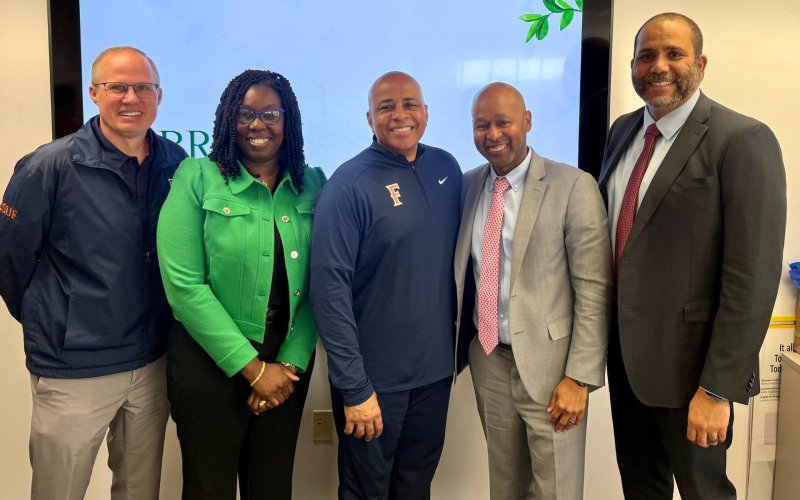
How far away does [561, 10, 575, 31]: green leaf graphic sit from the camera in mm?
2109

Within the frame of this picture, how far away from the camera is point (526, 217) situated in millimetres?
1547

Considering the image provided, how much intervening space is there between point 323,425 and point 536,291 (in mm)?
1159

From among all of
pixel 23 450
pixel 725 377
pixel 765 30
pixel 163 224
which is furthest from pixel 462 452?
pixel 765 30

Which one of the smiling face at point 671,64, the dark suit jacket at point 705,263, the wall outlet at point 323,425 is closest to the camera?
the dark suit jacket at point 705,263

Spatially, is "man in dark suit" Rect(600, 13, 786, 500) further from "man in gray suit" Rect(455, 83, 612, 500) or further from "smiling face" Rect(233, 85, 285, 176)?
"smiling face" Rect(233, 85, 285, 176)

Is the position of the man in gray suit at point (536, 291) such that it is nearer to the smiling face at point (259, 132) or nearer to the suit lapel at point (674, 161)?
the suit lapel at point (674, 161)

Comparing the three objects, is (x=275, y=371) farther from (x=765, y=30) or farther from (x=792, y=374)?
(x=765, y=30)

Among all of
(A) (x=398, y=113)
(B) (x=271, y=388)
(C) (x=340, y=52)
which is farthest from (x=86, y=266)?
(C) (x=340, y=52)

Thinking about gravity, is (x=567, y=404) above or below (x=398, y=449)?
above

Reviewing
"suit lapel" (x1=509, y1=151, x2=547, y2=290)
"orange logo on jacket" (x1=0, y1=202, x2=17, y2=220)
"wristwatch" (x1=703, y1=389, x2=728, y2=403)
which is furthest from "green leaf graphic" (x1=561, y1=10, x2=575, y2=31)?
"orange logo on jacket" (x1=0, y1=202, x2=17, y2=220)

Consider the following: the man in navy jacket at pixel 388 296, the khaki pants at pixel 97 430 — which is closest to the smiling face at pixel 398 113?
the man in navy jacket at pixel 388 296

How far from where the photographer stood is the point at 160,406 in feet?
5.66

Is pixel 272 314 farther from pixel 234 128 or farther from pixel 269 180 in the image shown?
pixel 234 128

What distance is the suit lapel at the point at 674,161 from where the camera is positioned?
1.39 m
